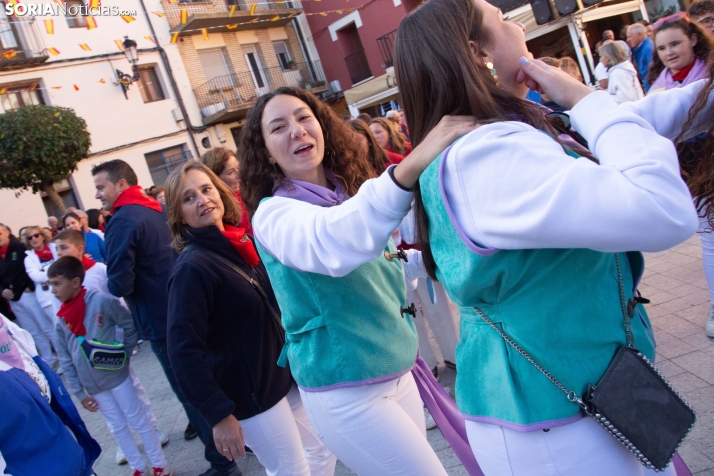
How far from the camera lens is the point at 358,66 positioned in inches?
830

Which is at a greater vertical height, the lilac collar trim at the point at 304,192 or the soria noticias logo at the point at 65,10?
the soria noticias logo at the point at 65,10

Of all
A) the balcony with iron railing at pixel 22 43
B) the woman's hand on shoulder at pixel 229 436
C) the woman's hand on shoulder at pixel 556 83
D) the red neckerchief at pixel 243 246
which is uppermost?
the balcony with iron railing at pixel 22 43

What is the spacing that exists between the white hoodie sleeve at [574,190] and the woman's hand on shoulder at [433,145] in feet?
0.18

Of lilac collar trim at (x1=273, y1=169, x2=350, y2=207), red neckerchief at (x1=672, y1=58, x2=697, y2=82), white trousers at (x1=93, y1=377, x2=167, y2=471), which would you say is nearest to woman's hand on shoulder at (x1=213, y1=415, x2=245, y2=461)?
lilac collar trim at (x1=273, y1=169, x2=350, y2=207)

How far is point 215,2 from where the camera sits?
1888 cm

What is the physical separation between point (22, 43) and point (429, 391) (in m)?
16.5

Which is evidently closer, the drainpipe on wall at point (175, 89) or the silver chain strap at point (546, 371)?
the silver chain strap at point (546, 371)

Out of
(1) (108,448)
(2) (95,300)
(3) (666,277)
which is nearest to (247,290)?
(2) (95,300)

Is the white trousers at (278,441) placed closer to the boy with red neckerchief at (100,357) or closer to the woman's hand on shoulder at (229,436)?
the woman's hand on shoulder at (229,436)

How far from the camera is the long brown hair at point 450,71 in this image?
1.19 m

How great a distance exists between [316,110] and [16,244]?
7215 mm

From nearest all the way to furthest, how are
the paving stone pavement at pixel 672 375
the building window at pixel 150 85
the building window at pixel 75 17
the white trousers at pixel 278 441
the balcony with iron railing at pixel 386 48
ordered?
the white trousers at pixel 278 441
the paving stone pavement at pixel 672 375
the building window at pixel 75 17
the building window at pixel 150 85
the balcony with iron railing at pixel 386 48

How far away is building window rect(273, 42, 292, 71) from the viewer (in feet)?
68.0

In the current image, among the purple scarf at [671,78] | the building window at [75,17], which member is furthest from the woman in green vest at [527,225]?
the building window at [75,17]
